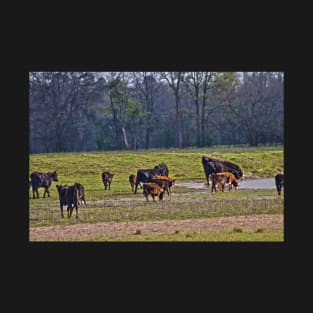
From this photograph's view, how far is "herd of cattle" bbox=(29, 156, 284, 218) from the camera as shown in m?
16.8

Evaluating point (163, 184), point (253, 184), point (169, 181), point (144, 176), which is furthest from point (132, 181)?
point (253, 184)

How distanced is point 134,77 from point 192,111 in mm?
1620

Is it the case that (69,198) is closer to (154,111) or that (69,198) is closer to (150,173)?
(150,173)

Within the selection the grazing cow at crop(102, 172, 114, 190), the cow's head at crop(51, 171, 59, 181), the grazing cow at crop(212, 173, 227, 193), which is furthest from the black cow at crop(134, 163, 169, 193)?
the cow's head at crop(51, 171, 59, 181)

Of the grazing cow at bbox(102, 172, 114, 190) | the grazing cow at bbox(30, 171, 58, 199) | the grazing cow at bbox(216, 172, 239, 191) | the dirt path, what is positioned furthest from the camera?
the grazing cow at bbox(216, 172, 239, 191)

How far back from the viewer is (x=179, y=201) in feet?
55.7

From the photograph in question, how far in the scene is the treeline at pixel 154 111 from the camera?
17.0 m

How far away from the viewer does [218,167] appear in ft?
58.0

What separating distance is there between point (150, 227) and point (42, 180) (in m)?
2.47

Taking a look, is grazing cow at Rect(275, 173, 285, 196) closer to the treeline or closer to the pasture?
the pasture

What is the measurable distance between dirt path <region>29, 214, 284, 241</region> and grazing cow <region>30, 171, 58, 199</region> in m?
1.11

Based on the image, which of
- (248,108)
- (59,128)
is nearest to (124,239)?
(59,128)

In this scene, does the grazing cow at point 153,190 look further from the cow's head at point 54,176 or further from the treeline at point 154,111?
the cow's head at point 54,176

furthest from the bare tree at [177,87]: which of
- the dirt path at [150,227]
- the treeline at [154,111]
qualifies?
the dirt path at [150,227]
